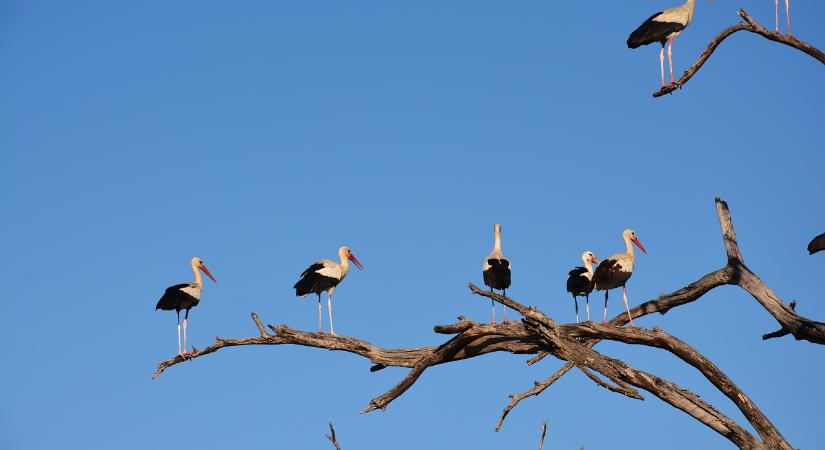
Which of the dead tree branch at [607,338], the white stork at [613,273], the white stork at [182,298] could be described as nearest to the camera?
the dead tree branch at [607,338]

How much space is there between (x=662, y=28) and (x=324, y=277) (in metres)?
7.00

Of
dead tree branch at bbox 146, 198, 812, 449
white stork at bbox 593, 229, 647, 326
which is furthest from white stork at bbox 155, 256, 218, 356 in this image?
white stork at bbox 593, 229, 647, 326

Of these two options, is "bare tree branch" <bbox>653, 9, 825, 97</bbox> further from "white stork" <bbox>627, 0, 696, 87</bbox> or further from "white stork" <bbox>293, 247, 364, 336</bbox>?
"white stork" <bbox>293, 247, 364, 336</bbox>

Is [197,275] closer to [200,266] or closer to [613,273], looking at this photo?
[200,266]

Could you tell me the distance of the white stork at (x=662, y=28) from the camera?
18.8 metres

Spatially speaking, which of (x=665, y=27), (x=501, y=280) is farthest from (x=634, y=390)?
(x=665, y=27)

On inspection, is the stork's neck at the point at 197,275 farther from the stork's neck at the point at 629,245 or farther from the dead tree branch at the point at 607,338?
the stork's neck at the point at 629,245

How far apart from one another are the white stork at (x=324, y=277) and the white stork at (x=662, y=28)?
6385 mm

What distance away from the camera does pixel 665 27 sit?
1892 centimetres

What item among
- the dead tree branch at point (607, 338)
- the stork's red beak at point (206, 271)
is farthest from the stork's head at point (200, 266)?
the dead tree branch at point (607, 338)

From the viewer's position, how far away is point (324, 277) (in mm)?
20500

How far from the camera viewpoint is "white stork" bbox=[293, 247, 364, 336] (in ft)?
65.6

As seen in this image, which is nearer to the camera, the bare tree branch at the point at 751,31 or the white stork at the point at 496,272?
the bare tree branch at the point at 751,31

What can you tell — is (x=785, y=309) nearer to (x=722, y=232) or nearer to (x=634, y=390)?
(x=722, y=232)
